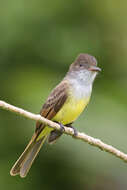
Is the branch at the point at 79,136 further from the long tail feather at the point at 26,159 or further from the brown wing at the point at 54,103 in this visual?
the brown wing at the point at 54,103

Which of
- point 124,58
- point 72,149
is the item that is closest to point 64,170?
point 72,149

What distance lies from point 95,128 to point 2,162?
3.42ft

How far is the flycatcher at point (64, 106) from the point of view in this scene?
17.0 ft

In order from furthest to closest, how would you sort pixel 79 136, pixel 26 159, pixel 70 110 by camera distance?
pixel 70 110 → pixel 26 159 → pixel 79 136

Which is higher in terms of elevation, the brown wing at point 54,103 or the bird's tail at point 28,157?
the brown wing at point 54,103

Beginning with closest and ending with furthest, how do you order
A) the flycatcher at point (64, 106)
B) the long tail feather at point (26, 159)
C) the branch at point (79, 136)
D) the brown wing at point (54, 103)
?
the branch at point (79, 136) → the long tail feather at point (26, 159) → the flycatcher at point (64, 106) → the brown wing at point (54, 103)

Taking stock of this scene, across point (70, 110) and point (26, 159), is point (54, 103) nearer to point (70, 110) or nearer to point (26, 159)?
point (70, 110)

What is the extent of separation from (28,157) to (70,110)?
580 millimetres

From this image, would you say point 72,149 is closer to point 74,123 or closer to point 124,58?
point 74,123

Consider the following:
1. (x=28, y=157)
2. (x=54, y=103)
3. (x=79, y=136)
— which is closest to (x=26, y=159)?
(x=28, y=157)

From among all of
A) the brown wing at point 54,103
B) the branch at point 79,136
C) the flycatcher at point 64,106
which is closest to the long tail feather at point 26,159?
the flycatcher at point 64,106

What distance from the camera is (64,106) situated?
5371 millimetres

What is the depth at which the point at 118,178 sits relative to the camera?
596cm

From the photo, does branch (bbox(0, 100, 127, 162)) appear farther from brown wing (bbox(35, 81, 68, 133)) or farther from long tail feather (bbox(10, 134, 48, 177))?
brown wing (bbox(35, 81, 68, 133))
